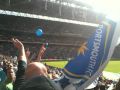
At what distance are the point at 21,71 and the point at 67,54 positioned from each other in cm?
4834

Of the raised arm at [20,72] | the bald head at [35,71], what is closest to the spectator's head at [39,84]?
the bald head at [35,71]

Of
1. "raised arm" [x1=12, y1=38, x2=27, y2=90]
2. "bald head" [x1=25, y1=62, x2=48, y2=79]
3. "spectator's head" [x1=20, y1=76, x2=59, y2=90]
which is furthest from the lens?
"raised arm" [x1=12, y1=38, x2=27, y2=90]

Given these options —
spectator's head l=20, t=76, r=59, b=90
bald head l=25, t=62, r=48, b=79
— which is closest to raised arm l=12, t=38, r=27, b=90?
bald head l=25, t=62, r=48, b=79

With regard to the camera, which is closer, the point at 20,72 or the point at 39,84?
the point at 39,84

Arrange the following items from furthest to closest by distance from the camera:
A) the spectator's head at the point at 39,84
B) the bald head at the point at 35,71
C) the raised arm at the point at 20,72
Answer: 1. the raised arm at the point at 20,72
2. the bald head at the point at 35,71
3. the spectator's head at the point at 39,84

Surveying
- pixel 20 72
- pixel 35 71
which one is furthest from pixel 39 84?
pixel 20 72

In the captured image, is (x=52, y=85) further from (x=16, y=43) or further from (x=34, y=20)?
(x=34, y=20)

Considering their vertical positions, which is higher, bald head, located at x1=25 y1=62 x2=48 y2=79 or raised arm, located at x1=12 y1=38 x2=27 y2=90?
bald head, located at x1=25 y1=62 x2=48 y2=79

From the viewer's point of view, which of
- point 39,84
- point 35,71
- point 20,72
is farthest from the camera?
point 20,72

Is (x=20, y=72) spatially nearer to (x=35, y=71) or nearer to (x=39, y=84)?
(x=35, y=71)

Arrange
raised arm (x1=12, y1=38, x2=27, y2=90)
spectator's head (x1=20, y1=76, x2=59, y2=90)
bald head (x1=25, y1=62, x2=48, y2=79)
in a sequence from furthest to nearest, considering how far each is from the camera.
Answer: raised arm (x1=12, y1=38, x2=27, y2=90) < bald head (x1=25, y1=62, x2=48, y2=79) < spectator's head (x1=20, y1=76, x2=59, y2=90)

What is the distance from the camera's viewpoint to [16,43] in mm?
3289

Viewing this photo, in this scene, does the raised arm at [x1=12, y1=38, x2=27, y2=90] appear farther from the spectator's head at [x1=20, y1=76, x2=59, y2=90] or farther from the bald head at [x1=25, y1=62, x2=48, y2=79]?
the spectator's head at [x1=20, y1=76, x2=59, y2=90]

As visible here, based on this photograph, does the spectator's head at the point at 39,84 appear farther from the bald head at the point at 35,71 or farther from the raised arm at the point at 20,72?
the raised arm at the point at 20,72
